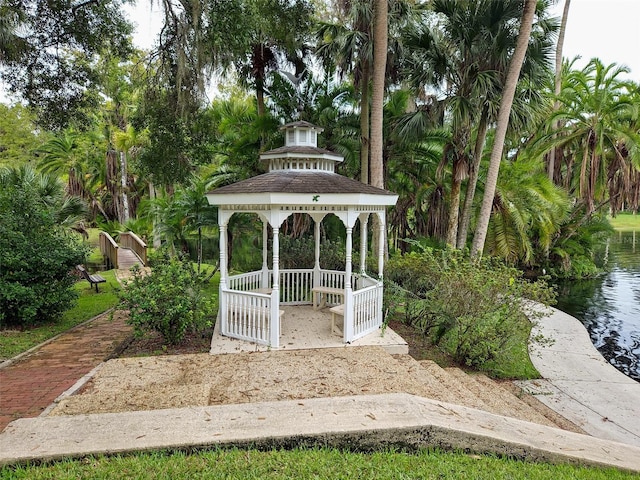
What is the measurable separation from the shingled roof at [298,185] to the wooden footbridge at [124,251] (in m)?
11.4

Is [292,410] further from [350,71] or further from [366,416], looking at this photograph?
[350,71]

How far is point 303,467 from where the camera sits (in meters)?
3.54

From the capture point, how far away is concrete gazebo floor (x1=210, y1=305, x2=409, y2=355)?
24.4ft

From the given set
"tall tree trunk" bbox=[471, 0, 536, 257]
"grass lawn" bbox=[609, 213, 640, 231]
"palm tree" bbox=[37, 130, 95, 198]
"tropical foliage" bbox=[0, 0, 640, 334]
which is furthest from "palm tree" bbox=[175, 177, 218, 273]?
"grass lawn" bbox=[609, 213, 640, 231]

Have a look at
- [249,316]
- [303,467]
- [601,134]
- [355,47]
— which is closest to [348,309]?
[249,316]

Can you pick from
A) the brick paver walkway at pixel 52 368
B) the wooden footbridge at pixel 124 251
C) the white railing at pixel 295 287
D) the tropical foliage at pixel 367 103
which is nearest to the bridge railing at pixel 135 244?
the wooden footbridge at pixel 124 251

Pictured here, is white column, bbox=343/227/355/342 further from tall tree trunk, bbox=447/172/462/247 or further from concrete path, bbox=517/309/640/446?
tall tree trunk, bbox=447/172/462/247

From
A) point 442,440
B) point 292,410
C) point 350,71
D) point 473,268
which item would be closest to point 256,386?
point 292,410

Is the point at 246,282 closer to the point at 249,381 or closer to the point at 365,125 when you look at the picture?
the point at 249,381

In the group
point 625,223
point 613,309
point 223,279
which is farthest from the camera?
point 625,223

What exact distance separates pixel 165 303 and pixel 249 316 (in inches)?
58.5

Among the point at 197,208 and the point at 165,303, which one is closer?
the point at 165,303

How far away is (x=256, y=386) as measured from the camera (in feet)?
17.9

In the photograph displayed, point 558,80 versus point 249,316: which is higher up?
point 558,80
